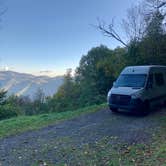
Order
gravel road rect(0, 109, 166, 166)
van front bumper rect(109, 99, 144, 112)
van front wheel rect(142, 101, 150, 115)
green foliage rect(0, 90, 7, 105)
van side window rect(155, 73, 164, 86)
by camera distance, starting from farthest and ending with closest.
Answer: green foliage rect(0, 90, 7, 105) < van side window rect(155, 73, 164, 86) < van front wheel rect(142, 101, 150, 115) < van front bumper rect(109, 99, 144, 112) < gravel road rect(0, 109, 166, 166)

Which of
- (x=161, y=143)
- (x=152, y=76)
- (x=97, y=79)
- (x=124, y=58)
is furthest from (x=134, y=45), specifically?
(x=161, y=143)

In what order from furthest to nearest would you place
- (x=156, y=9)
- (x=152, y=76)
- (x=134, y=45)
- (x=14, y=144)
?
(x=134, y=45), (x=156, y=9), (x=152, y=76), (x=14, y=144)

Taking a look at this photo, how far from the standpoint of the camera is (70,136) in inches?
387

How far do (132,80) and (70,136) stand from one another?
587 cm

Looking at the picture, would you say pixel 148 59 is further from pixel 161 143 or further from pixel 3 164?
pixel 3 164

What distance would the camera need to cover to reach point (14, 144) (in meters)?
9.16

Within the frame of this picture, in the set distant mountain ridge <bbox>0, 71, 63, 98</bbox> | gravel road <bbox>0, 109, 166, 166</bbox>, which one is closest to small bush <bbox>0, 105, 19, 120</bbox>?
gravel road <bbox>0, 109, 166, 166</bbox>

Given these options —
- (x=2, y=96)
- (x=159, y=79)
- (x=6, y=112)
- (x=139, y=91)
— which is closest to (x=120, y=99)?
(x=139, y=91)

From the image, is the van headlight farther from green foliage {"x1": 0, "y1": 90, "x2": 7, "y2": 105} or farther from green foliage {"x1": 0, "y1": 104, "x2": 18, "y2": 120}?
green foliage {"x1": 0, "y1": 90, "x2": 7, "y2": 105}

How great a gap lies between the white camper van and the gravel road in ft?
2.00

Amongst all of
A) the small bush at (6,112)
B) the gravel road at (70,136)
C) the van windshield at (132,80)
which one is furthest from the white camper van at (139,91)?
the small bush at (6,112)

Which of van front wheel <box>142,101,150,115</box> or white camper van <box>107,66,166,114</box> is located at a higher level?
white camper van <box>107,66,166,114</box>

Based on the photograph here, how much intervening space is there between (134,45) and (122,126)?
52.5 ft

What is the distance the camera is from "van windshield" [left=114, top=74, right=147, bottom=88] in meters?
13.9
